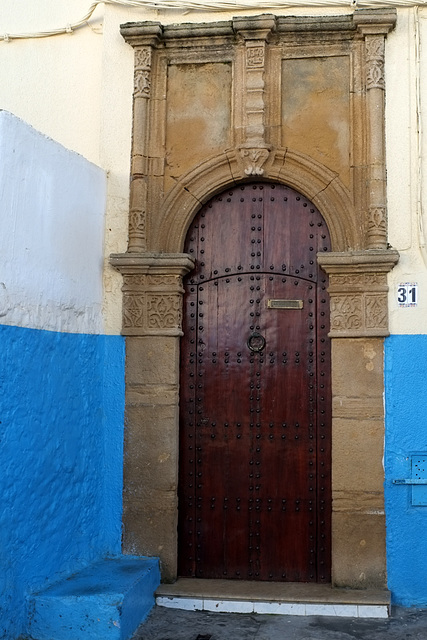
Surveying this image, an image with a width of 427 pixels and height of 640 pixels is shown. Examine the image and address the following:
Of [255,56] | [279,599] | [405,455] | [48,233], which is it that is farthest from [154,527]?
[255,56]

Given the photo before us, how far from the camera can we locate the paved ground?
425cm

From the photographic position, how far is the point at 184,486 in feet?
16.8

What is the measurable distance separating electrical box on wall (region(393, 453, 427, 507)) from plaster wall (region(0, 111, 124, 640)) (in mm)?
1908

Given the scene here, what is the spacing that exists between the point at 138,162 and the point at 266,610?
10.0 feet

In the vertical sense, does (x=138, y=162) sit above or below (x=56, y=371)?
above

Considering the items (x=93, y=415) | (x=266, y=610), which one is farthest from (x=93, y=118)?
(x=266, y=610)

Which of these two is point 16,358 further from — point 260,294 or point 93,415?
point 260,294

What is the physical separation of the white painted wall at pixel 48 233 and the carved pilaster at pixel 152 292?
0.65ft

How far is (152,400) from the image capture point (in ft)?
16.6

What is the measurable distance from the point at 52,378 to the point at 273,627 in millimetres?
1953

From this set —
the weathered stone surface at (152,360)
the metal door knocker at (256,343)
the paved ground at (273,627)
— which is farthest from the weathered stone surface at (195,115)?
the paved ground at (273,627)

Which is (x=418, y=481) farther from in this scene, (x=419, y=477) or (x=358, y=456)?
(x=358, y=456)

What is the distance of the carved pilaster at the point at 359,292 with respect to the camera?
4824 mm

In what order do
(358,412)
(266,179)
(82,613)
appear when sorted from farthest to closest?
(266,179) → (358,412) → (82,613)
